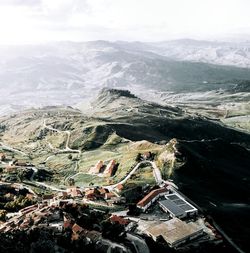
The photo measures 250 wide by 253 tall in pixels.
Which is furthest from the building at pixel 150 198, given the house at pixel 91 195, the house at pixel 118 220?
the house at pixel 91 195

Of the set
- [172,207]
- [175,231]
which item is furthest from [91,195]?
[175,231]

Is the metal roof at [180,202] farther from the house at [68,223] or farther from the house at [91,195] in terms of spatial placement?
the house at [68,223]

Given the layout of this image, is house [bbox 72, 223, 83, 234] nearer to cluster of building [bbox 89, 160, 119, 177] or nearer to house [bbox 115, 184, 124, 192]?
house [bbox 115, 184, 124, 192]

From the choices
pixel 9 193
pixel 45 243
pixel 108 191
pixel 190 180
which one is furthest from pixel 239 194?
pixel 45 243

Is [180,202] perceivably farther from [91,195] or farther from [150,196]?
[91,195]

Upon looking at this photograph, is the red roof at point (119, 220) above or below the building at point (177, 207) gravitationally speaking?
above

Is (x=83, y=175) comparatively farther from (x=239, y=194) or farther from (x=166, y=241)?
(x=166, y=241)
